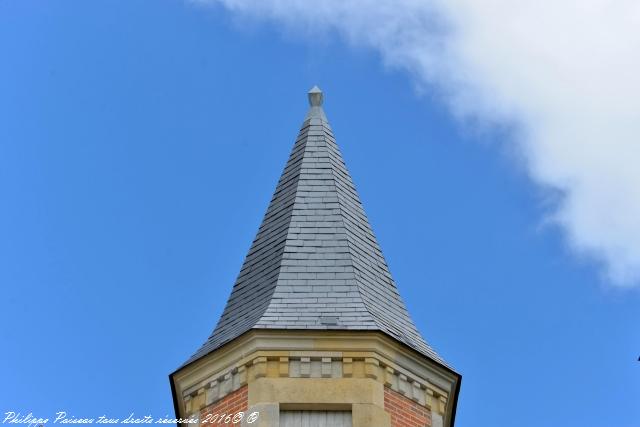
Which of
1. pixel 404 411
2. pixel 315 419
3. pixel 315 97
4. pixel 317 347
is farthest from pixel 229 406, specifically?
pixel 315 97

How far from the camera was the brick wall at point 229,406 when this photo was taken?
965 inches

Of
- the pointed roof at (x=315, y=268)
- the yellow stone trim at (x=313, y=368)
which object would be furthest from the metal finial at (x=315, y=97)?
the yellow stone trim at (x=313, y=368)

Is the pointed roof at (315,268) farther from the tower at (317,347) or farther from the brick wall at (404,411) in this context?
the brick wall at (404,411)

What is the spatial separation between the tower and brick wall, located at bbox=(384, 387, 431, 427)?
0.07 feet

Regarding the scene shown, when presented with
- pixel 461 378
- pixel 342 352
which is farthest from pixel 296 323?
pixel 461 378

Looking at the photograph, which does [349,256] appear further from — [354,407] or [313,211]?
[354,407]

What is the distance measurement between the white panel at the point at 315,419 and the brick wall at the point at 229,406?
589 millimetres

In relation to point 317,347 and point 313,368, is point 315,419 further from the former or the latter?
point 317,347

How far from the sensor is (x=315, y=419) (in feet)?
79.6

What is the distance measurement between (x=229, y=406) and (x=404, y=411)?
2.50 metres

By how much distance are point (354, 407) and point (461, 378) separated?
7.86 ft

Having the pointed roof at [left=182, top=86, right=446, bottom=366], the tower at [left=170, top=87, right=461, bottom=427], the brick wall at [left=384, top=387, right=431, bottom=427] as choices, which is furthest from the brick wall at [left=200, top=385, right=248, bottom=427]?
the brick wall at [left=384, top=387, right=431, bottom=427]

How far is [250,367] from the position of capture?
81.3ft

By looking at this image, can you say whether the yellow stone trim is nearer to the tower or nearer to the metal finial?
the tower
